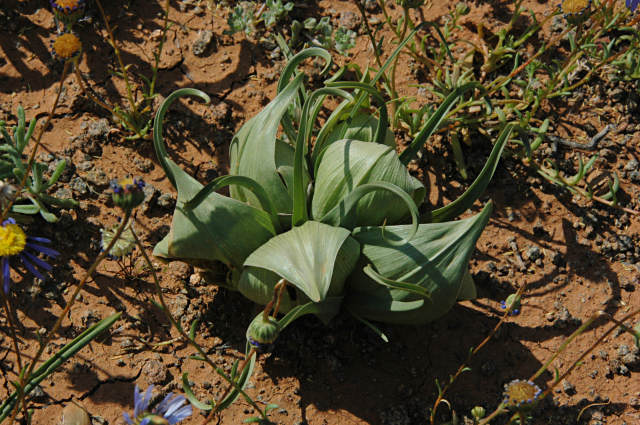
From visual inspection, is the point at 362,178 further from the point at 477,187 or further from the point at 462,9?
the point at 462,9

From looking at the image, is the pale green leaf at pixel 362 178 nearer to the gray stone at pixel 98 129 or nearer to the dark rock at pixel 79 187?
the dark rock at pixel 79 187

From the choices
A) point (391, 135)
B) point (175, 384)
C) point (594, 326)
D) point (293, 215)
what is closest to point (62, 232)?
point (175, 384)

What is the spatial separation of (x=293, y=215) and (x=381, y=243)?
363 millimetres

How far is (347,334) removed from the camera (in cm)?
265

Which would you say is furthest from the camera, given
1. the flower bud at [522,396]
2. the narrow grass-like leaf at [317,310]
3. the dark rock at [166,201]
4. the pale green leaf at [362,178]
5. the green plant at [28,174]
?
the dark rock at [166,201]

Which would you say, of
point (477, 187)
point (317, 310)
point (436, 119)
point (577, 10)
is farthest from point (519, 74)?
point (317, 310)

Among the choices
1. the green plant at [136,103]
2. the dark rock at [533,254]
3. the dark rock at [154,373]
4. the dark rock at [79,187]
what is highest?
the green plant at [136,103]

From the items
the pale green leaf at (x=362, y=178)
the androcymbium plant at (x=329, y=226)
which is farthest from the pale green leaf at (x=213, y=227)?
the pale green leaf at (x=362, y=178)

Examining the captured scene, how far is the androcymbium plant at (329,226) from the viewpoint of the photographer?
2.16 m

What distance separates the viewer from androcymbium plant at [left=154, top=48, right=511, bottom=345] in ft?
7.07

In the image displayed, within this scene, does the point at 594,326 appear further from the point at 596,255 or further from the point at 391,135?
the point at 391,135

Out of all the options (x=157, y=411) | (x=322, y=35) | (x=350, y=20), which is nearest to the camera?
(x=157, y=411)

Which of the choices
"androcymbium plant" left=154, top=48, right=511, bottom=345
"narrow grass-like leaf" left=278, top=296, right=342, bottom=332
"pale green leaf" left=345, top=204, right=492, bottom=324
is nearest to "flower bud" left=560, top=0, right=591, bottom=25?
"androcymbium plant" left=154, top=48, right=511, bottom=345

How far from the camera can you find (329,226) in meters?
2.22
